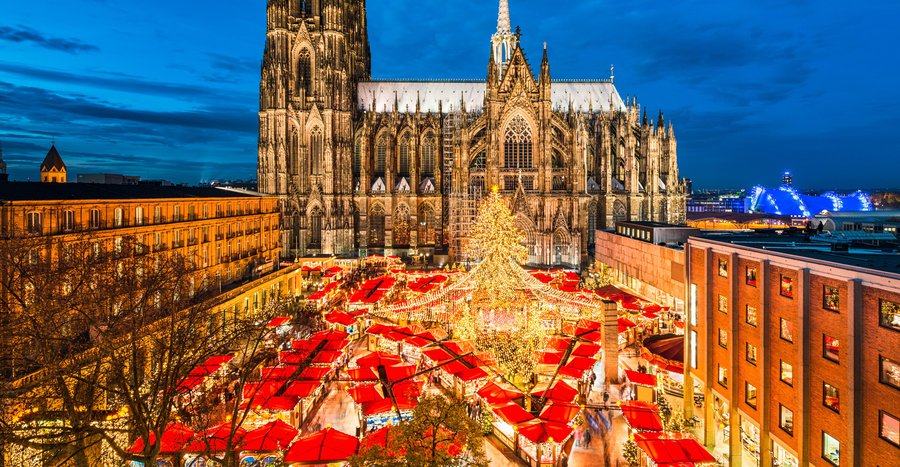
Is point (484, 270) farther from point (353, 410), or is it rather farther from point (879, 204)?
point (879, 204)

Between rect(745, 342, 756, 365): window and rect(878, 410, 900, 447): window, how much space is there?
18.7 feet

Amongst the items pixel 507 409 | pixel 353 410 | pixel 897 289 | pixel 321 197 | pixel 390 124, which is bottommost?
pixel 353 410

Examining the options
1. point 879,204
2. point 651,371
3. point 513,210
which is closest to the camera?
point 651,371

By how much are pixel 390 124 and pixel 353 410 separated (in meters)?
52.8

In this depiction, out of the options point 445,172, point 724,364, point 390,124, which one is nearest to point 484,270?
point 724,364

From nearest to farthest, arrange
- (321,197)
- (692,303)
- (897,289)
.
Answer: (897,289)
(692,303)
(321,197)

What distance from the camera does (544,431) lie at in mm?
19547

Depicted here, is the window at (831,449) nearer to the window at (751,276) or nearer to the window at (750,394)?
the window at (750,394)

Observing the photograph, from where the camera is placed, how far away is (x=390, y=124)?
72.6 metres

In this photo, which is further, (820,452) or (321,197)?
(321,197)

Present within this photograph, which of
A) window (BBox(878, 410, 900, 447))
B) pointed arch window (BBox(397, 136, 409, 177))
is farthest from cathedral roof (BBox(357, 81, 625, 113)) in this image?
window (BBox(878, 410, 900, 447))

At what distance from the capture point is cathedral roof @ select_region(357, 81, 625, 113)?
7862 centimetres

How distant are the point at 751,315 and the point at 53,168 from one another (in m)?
90.2

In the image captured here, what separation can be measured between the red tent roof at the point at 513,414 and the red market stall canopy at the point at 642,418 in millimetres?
4129
